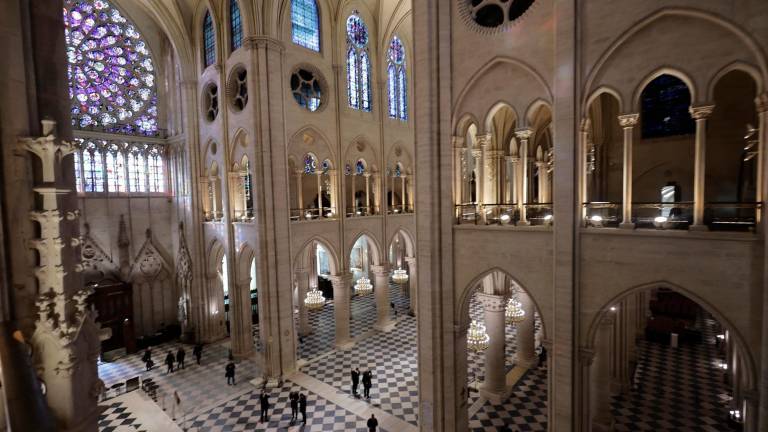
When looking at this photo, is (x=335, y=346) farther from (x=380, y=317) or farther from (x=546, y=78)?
(x=546, y=78)

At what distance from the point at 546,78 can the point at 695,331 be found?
1680 centimetres

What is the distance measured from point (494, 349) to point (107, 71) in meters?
22.9

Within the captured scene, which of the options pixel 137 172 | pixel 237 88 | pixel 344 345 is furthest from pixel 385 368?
pixel 137 172

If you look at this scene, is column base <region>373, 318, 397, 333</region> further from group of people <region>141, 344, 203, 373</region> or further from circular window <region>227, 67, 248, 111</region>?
circular window <region>227, 67, 248, 111</region>

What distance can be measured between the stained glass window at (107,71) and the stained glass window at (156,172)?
4.03 feet

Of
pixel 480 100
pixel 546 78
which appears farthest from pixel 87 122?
pixel 546 78

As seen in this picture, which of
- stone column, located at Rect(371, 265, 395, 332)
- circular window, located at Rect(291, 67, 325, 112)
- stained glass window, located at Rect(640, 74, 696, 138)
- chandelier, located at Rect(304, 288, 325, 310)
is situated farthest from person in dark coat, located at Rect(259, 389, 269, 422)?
stained glass window, located at Rect(640, 74, 696, 138)

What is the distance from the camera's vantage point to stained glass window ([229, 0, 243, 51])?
1569cm

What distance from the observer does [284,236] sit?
14.7m

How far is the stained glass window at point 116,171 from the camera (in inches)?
729

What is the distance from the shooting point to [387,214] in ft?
63.8

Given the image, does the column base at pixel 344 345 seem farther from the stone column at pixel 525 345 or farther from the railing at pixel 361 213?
the stone column at pixel 525 345

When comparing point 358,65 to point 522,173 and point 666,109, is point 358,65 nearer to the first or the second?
point 522,173

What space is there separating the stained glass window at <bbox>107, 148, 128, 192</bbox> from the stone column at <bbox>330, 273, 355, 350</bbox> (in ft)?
41.0
